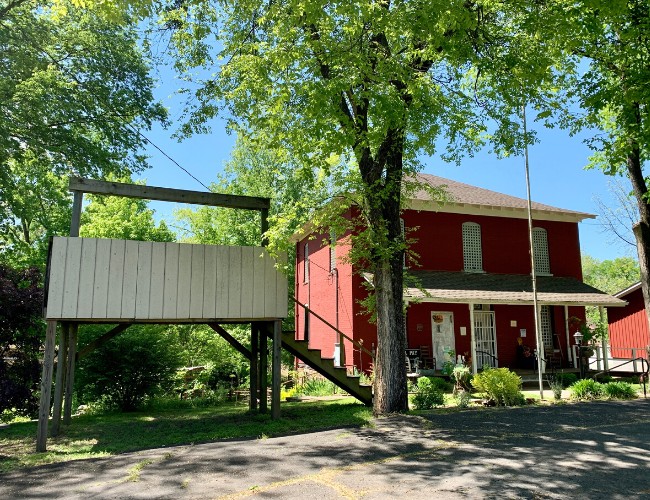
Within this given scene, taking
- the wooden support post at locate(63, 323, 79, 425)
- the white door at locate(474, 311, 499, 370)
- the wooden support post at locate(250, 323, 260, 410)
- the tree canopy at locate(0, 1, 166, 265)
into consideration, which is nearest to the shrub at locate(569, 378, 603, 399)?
the white door at locate(474, 311, 499, 370)

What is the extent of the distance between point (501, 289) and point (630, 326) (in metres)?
9.64

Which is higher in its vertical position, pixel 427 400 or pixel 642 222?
pixel 642 222

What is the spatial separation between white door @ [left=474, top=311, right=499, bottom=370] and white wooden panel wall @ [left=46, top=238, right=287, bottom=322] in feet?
39.1

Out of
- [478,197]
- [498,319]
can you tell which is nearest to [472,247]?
[478,197]

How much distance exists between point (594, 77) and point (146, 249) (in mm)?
11149

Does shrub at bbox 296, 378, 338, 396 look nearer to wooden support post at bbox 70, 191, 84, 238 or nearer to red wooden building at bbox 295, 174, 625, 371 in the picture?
red wooden building at bbox 295, 174, 625, 371

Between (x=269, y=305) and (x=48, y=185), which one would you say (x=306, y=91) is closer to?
(x=269, y=305)

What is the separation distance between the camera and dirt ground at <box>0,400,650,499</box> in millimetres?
5926

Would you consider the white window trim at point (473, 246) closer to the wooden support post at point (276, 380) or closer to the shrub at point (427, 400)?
the shrub at point (427, 400)

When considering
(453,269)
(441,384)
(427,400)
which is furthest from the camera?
(453,269)

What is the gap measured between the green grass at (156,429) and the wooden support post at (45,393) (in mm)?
244

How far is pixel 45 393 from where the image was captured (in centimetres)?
888

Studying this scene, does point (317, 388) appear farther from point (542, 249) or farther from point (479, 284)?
point (542, 249)

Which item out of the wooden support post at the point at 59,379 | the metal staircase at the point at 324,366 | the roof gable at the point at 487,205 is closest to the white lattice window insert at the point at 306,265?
the roof gable at the point at 487,205
